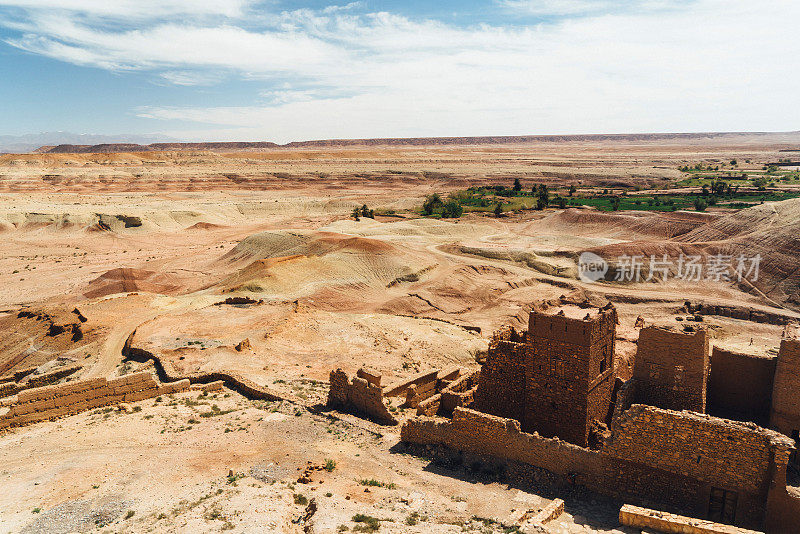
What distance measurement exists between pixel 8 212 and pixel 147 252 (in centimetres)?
2680

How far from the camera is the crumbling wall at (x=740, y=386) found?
42.0ft

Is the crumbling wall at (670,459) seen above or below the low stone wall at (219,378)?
above

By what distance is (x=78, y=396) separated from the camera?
16.5m

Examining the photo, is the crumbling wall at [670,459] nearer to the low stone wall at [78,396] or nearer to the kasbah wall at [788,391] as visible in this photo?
the kasbah wall at [788,391]

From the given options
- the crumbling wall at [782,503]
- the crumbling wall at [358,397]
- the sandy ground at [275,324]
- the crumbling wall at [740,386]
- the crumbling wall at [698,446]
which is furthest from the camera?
the crumbling wall at [358,397]

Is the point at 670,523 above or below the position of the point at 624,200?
below

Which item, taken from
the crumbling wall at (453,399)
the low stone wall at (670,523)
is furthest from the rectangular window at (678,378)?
the crumbling wall at (453,399)

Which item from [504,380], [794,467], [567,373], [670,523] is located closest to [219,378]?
[504,380]

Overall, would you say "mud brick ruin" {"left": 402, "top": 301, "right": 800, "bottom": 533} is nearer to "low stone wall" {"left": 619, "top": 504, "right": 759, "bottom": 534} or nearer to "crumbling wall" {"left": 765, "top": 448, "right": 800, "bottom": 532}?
"crumbling wall" {"left": 765, "top": 448, "right": 800, "bottom": 532}

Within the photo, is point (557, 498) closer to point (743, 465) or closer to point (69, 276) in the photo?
point (743, 465)

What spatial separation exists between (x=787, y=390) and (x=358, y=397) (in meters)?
10.7

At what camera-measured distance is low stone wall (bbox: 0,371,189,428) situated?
15.7m

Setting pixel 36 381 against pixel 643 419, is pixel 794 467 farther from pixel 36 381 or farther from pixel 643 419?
pixel 36 381

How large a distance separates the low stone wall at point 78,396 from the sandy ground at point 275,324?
606mm
